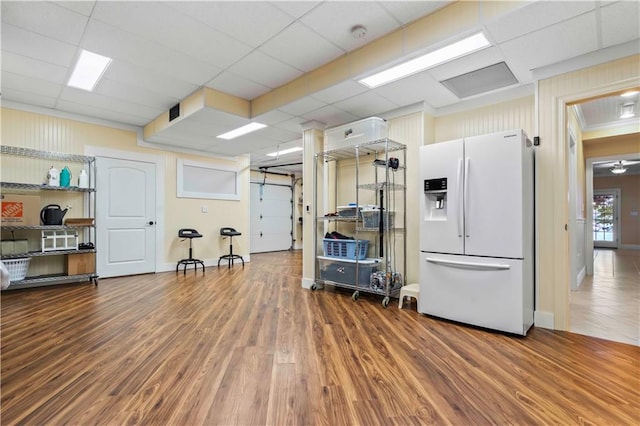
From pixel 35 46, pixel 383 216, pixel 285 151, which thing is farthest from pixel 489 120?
pixel 35 46

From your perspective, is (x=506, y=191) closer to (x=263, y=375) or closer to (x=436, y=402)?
(x=436, y=402)

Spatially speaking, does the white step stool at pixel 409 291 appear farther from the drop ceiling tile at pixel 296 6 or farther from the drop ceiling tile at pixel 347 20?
the drop ceiling tile at pixel 296 6

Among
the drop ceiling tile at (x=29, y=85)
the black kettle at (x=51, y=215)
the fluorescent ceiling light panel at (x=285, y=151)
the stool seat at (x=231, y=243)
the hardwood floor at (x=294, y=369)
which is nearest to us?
the hardwood floor at (x=294, y=369)

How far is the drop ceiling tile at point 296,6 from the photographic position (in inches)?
93.4

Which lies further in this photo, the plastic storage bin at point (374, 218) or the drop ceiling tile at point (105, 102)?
the drop ceiling tile at point (105, 102)

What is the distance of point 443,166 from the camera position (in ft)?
10.3

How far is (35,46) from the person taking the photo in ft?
9.80

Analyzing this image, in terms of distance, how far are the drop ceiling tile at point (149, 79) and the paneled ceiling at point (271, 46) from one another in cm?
1

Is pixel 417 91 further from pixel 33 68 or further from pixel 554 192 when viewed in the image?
pixel 33 68

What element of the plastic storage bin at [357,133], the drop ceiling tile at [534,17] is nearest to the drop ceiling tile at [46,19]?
the plastic storage bin at [357,133]

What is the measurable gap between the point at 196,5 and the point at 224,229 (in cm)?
485

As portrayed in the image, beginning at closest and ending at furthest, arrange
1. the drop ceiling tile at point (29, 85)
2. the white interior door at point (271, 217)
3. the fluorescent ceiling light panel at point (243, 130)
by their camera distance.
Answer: the drop ceiling tile at point (29, 85) → the fluorescent ceiling light panel at point (243, 130) → the white interior door at point (271, 217)

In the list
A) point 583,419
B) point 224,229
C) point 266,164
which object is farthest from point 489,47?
point 266,164

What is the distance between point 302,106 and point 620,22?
2957mm
